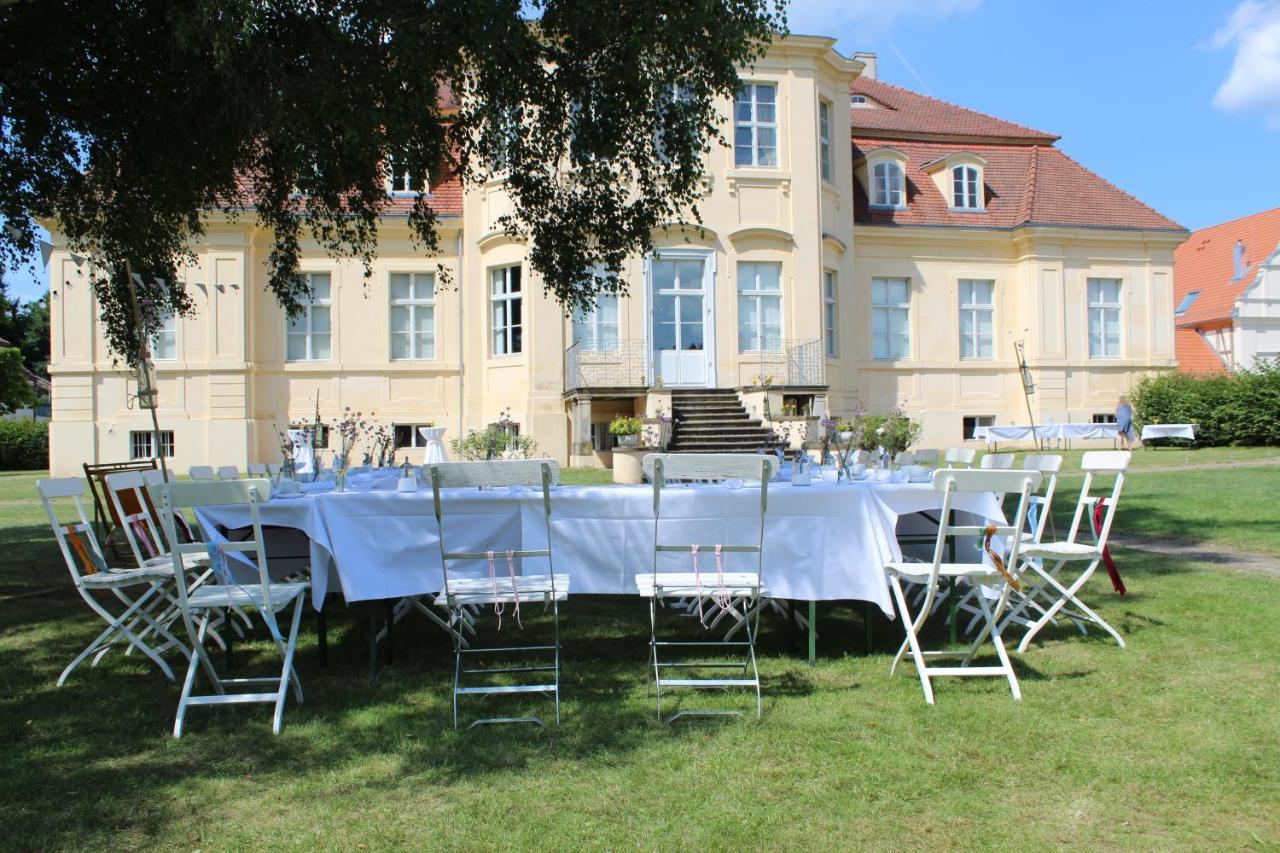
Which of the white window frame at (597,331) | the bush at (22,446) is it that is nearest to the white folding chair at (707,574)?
the white window frame at (597,331)

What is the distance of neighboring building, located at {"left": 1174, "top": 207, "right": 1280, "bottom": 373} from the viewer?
3291 cm

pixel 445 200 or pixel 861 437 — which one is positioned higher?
pixel 445 200

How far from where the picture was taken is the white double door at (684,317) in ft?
62.4

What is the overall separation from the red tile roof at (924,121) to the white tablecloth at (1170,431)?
25.3 feet

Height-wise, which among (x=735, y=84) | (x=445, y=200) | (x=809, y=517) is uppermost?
(x=445, y=200)

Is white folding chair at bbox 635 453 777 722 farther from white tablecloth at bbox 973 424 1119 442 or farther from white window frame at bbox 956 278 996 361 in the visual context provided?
white window frame at bbox 956 278 996 361

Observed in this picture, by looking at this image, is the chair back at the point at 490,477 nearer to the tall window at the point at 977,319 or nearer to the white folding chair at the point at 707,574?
the white folding chair at the point at 707,574

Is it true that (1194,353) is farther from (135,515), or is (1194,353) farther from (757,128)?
(135,515)

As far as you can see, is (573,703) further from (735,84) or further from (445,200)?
(445,200)

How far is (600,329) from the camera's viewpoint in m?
18.8

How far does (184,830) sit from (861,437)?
14241 mm

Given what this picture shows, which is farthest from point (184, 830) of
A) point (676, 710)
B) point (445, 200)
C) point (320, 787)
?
point (445, 200)

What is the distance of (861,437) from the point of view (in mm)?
16188

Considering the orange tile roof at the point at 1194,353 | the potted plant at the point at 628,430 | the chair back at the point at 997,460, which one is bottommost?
the chair back at the point at 997,460
